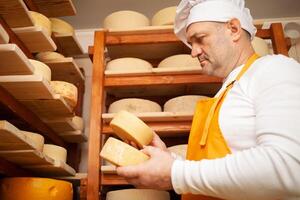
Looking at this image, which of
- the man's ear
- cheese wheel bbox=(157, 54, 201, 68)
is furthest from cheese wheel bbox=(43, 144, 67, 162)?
the man's ear

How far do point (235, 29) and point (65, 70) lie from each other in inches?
48.4

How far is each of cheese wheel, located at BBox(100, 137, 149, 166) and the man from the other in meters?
0.02

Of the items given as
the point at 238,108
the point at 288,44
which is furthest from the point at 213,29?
the point at 288,44

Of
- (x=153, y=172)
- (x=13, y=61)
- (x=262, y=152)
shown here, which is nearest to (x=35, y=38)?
(x=13, y=61)

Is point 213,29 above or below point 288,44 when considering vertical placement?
below

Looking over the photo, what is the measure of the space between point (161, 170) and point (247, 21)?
24.3 inches

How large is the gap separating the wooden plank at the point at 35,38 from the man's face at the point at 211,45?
0.78 m

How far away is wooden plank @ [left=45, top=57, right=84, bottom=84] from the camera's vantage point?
6.48 ft

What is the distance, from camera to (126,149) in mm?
866

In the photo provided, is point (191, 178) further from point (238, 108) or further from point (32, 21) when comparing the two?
point (32, 21)

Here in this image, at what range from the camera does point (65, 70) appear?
2066 millimetres

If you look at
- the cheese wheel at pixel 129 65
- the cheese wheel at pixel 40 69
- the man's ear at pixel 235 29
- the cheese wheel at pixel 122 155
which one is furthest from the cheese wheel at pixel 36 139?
the man's ear at pixel 235 29

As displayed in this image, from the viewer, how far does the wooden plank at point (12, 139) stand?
1.15 meters

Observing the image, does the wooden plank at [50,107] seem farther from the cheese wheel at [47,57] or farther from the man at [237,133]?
the man at [237,133]
